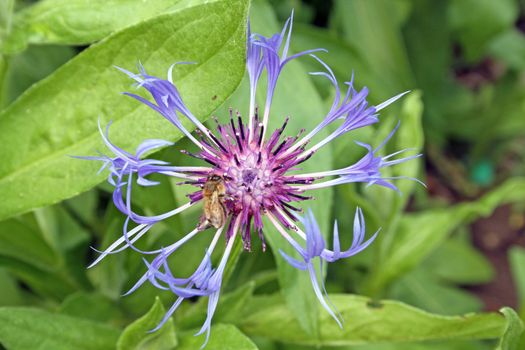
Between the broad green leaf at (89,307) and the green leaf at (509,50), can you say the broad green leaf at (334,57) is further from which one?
the green leaf at (509,50)

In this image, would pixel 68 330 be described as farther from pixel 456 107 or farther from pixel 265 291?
pixel 456 107

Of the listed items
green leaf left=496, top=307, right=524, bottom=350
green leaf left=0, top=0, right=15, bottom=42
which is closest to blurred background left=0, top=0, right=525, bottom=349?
green leaf left=0, top=0, right=15, bottom=42

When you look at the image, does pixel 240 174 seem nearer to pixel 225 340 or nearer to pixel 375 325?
pixel 225 340

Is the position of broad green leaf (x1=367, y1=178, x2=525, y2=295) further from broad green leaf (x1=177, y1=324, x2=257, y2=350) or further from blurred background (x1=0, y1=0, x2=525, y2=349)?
broad green leaf (x1=177, y1=324, x2=257, y2=350)

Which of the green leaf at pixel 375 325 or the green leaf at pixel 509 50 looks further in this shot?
the green leaf at pixel 509 50

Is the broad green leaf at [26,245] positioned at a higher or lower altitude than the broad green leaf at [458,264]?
higher

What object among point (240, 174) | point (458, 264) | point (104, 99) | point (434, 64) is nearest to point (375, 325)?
point (240, 174)

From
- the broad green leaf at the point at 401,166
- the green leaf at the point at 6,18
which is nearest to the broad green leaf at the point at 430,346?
the broad green leaf at the point at 401,166
